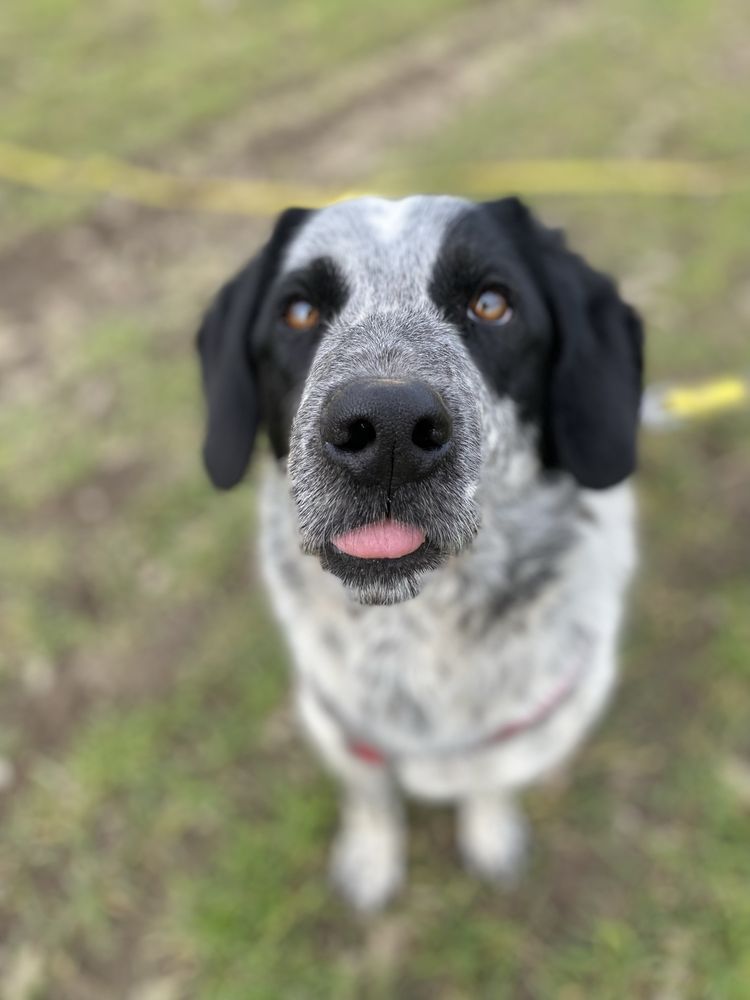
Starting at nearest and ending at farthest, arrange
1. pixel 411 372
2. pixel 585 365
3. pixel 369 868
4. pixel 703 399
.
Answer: pixel 411 372 → pixel 585 365 → pixel 369 868 → pixel 703 399

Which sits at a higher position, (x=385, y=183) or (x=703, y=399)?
(x=385, y=183)

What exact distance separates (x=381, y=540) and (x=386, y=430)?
29 cm

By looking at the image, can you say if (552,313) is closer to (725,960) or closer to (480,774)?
(480,774)

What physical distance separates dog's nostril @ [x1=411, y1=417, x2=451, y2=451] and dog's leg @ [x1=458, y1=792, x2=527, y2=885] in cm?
198

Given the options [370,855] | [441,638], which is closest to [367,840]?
[370,855]

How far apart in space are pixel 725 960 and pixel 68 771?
2.80 metres

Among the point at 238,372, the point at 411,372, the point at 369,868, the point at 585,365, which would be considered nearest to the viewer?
the point at 411,372

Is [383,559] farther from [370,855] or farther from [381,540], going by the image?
[370,855]

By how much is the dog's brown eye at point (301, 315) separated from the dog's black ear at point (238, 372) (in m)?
0.20

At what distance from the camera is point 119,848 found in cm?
321

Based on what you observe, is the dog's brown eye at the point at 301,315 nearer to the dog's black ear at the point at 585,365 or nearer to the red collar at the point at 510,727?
the dog's black ear at the point at 585,365

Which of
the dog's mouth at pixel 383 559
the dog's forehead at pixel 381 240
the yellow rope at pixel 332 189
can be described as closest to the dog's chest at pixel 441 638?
the dog's mouth at pixel 383 559

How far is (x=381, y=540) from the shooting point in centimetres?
162

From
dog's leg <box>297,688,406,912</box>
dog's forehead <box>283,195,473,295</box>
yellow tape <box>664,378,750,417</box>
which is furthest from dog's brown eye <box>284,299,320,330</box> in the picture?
yellow tape <box>664,378,750,417</box>
